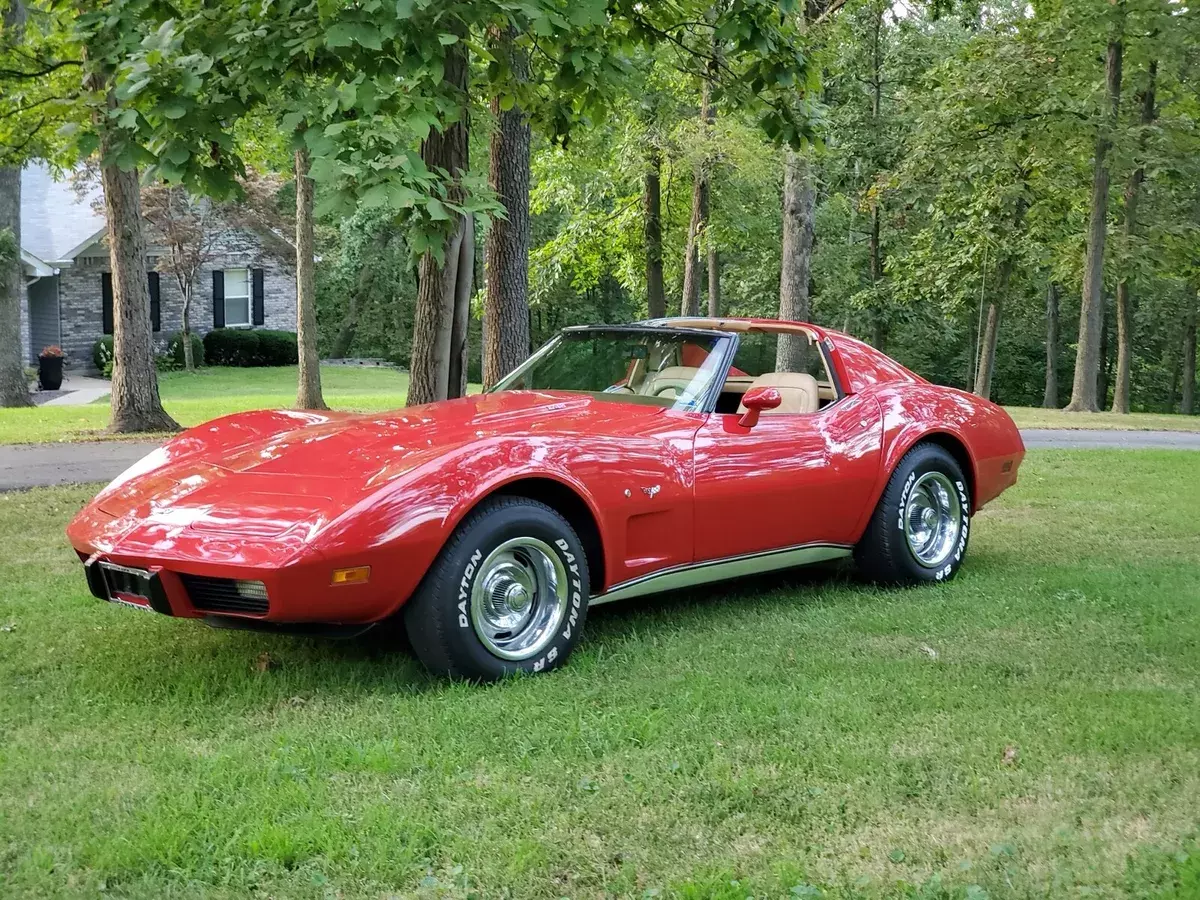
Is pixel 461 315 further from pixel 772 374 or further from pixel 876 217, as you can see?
pixel 876 217

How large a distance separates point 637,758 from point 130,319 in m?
12.4

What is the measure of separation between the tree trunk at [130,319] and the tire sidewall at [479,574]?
11.1 m

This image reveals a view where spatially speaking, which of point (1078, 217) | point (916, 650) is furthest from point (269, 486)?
point (1078, 217)

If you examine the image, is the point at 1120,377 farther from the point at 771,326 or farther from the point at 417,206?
the point at 417,206

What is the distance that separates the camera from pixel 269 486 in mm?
4656

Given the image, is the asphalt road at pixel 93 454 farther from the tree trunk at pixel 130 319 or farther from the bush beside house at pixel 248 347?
the bush beside house at pixel 248 347

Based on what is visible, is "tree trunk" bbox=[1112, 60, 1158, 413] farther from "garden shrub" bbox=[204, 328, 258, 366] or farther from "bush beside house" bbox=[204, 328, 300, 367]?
"garden shrub" bbox=[204, 328, 258, 366]

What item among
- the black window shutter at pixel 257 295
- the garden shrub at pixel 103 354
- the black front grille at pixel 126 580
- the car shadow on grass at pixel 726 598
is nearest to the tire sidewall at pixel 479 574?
the car shadow on grass at pixel 726 598

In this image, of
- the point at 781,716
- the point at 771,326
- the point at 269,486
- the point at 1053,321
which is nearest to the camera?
the point at 781,716

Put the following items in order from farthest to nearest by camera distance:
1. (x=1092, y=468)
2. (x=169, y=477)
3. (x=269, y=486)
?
(x=1092, y=468) → (x=169, y=477) → (x=269, y=486)

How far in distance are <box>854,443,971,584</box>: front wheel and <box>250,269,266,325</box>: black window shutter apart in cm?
3487

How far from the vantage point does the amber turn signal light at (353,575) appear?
428cm

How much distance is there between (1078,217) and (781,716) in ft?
93.1

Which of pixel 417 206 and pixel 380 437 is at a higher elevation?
pixel 417 206
